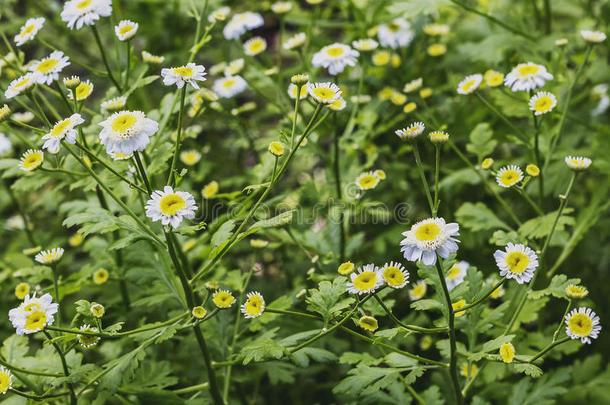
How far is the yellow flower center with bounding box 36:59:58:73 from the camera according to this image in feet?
→ 6.01

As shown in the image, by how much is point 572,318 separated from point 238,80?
1.70m

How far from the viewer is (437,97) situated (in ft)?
9.43

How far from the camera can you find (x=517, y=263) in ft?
4.99

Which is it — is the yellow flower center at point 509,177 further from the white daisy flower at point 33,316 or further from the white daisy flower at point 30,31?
the white daisy flower at point 30,31

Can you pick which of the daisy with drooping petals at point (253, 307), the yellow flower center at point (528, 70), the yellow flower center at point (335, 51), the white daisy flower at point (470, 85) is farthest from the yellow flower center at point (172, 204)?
the yellow flower center at point (528, 70)

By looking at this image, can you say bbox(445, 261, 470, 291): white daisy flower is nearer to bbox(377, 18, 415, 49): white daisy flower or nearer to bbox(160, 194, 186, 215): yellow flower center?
bbox(160, 194, 186, 215): yellow flower center

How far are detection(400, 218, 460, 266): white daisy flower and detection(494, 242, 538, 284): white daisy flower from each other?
16cm

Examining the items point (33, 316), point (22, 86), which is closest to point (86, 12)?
point (22, 86)

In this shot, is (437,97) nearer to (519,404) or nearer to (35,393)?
(519,404)

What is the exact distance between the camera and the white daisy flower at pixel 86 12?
189 centimetres

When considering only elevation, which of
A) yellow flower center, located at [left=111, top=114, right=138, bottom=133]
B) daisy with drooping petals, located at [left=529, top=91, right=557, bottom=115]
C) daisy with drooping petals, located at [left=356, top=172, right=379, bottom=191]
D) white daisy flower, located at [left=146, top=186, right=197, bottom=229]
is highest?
yellow flower center, located at [left=111, top=114, right=138, bottom=133]

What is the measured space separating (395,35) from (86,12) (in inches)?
58.5

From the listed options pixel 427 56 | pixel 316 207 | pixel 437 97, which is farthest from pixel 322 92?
pixel 427 56

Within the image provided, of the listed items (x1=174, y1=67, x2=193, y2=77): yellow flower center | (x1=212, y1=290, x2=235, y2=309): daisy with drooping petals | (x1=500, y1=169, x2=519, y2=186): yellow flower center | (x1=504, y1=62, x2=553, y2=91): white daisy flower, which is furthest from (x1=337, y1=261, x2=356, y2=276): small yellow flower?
(x1=504, y1=62, x2=553, y2=91): white daisy flower
